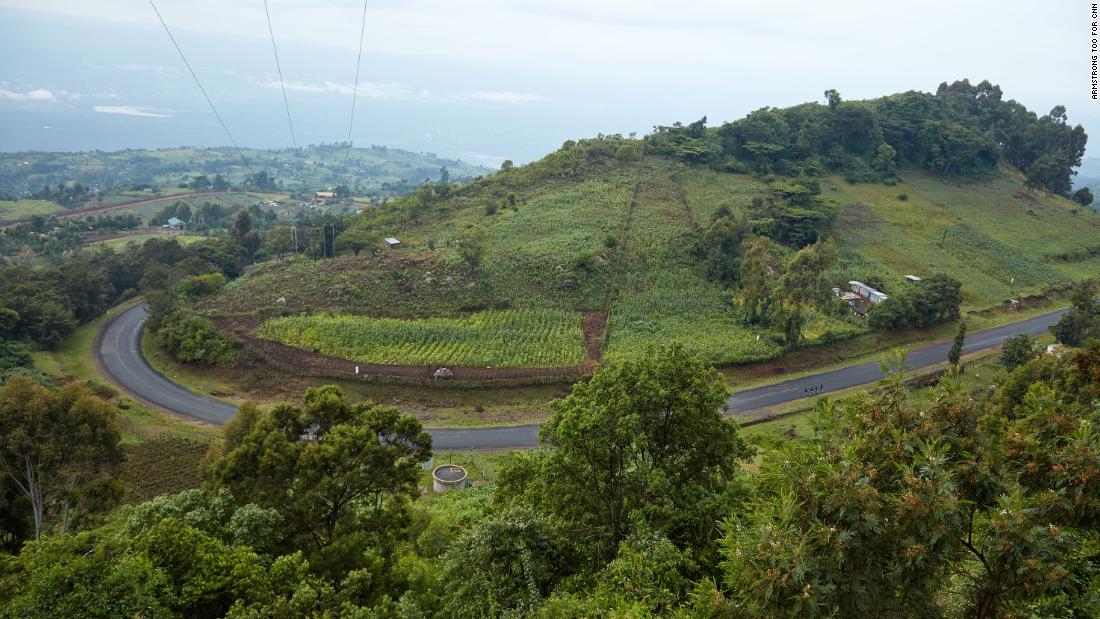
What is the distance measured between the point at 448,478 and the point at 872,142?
61.6 metres

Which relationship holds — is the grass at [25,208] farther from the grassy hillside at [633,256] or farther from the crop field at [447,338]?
the crop field at [447,338]

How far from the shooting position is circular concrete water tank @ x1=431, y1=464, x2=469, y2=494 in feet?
76.0

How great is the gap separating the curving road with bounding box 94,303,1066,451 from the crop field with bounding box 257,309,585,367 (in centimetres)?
511

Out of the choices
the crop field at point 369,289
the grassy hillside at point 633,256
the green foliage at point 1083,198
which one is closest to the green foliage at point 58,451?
the grassy hillside at point 633,256

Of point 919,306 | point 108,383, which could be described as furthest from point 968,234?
point 108,383

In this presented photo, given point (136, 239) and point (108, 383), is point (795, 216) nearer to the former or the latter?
point (108, 383)

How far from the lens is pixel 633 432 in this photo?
11.1m

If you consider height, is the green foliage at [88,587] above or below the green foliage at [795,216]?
below

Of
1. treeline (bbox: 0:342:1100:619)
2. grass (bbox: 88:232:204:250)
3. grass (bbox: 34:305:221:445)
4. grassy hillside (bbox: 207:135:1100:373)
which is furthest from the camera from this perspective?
grass (bbox: 88:232:204:250)

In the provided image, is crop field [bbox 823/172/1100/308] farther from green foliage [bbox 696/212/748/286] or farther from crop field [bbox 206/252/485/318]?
crop field [bbox 206/252/485/318]

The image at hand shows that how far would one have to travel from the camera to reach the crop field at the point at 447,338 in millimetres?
32000

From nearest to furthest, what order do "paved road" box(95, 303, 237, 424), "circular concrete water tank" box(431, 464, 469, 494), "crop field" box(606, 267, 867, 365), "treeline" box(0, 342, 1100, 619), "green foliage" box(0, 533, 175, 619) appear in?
"treeline" box(0, 342, 1100, 619), "green foliage" box(0, 533, 175, 619), "circular concrete water tank" box(431, 464, 469, 494), "paved road" box(95, 303, 237, 424), "crop field" box(606, 267, 867, 365)

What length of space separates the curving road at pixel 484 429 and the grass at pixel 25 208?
6869 cm

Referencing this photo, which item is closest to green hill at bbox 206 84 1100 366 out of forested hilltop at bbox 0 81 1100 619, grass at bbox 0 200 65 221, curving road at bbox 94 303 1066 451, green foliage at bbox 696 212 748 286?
forested hilltop at bbox 0 81 1100 619
